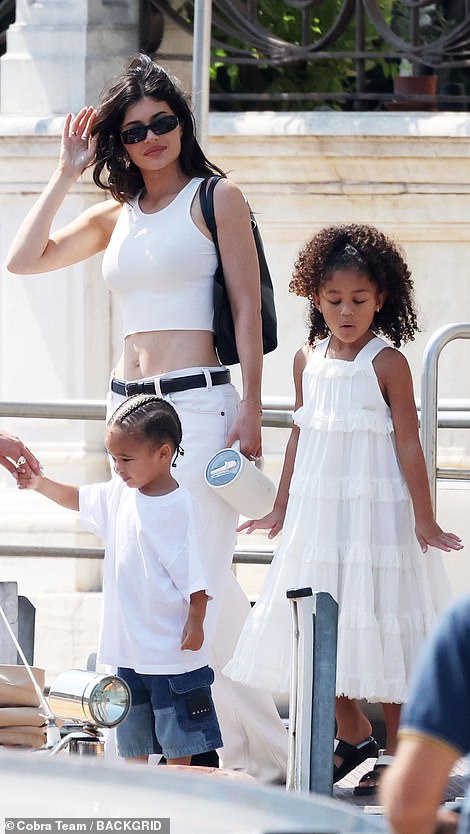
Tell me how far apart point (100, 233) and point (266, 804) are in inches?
117

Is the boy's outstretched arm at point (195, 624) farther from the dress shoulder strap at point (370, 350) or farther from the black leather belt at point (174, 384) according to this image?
the dress shoulder strap at point (370, 350)

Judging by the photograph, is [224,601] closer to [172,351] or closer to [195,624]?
[195,624]

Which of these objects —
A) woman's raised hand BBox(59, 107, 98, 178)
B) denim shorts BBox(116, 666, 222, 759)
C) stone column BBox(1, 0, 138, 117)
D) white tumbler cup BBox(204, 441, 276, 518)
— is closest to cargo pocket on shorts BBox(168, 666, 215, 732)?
denim shorts BBox(116, 666, 222, 759)

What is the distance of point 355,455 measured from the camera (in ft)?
15.0

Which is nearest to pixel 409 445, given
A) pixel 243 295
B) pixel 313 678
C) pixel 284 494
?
pixel 284 494

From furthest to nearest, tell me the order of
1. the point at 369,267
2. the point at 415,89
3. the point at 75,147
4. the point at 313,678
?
1. the point at 415,89
2. the point at 75,147
3. the point at 369,267
4. the point at 313,678

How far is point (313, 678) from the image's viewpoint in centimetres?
351

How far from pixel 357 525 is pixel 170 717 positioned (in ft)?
2.38

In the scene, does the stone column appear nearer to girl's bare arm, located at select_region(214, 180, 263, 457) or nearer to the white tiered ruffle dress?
girl's bare arm, located at select_region(214, 180, 263, 457)

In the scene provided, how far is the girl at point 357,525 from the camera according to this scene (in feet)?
14.6

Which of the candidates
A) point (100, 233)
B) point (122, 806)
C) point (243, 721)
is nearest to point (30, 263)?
point (100, 233)

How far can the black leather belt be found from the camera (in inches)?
175

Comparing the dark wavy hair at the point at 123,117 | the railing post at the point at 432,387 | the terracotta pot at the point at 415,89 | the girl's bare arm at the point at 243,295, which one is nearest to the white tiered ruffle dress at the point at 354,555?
the girl's bare arm at the point at 243,295

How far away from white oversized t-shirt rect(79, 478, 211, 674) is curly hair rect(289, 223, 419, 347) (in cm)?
81
